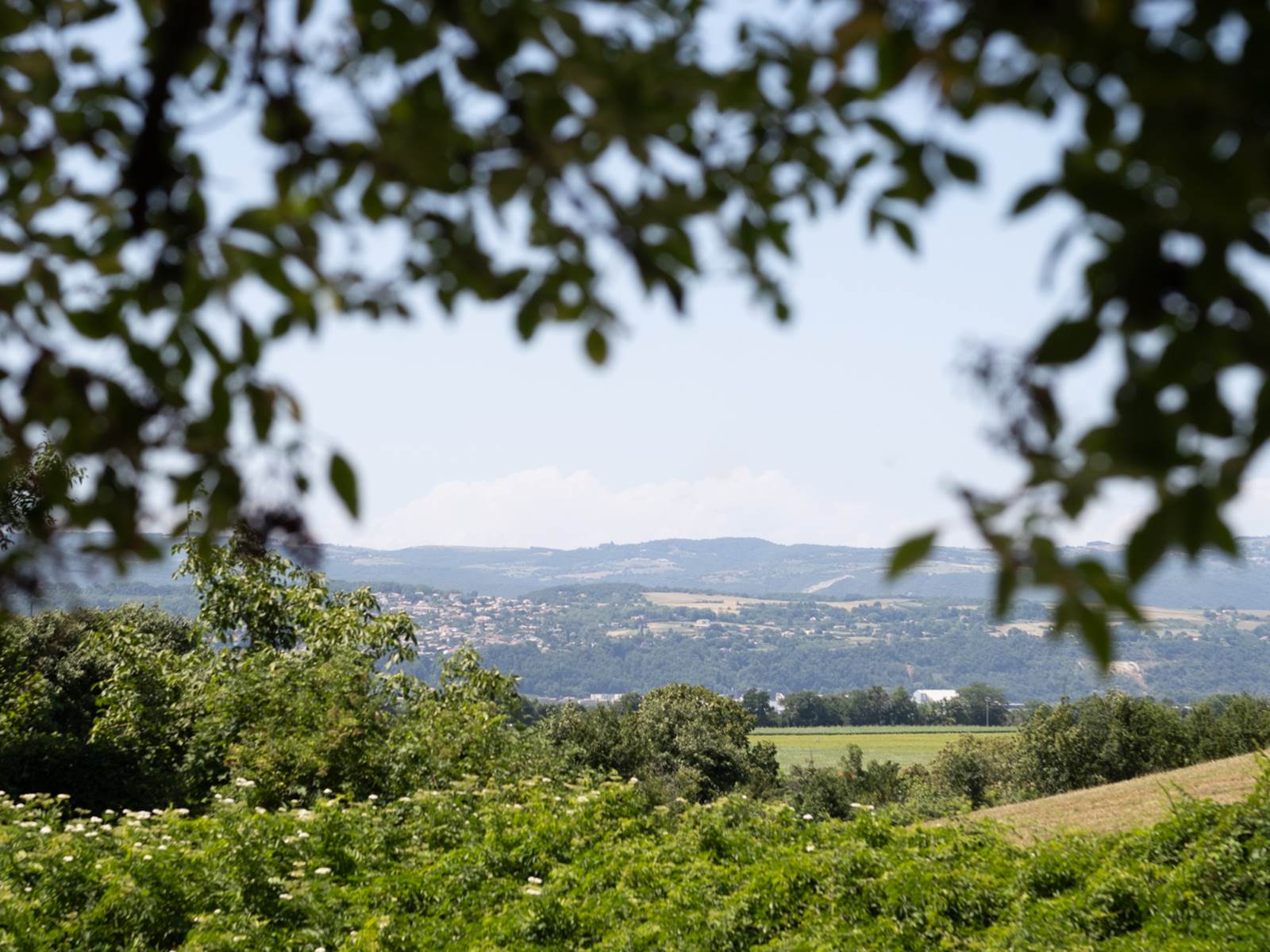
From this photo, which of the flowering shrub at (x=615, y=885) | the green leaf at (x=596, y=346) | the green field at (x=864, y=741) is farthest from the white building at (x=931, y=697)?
the green leaf at (x=596, y=346)

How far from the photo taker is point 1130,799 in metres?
20.0

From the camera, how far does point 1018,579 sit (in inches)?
38.7

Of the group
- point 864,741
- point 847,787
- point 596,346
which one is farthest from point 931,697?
point 596,346

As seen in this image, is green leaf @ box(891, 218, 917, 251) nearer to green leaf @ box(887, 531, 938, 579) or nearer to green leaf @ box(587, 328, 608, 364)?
green leaf @ box(587, 328, 608, 364)

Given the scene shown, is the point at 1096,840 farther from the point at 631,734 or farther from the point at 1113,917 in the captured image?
the point at 631,734

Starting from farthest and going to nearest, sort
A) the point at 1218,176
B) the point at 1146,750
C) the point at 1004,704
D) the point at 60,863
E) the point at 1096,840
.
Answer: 1. the point at 1004,704
2. the point at 1146,750
3. the point at 1096,840
4. the point at 60,863
5. the point at 1218,176

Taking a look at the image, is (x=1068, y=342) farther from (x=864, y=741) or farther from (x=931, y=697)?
(x=931, y=697)

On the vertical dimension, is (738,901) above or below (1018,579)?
below

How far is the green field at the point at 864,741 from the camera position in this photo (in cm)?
7100

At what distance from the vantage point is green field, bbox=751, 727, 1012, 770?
71.0 metres

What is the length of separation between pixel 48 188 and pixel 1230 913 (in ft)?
22.5

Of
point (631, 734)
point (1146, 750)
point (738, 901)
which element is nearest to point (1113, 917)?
point (738, 901)

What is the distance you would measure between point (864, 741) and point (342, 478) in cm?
8628

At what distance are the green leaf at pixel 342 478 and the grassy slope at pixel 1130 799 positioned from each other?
14.6m
